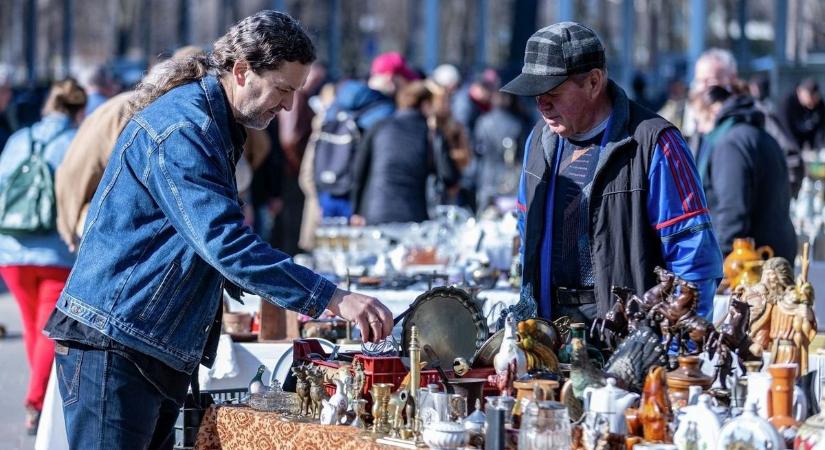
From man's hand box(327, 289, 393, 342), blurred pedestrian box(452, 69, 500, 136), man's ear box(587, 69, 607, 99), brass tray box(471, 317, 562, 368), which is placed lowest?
brass tray box(471, 317, 562, 368)

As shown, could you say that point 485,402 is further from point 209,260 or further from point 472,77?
point 472,77

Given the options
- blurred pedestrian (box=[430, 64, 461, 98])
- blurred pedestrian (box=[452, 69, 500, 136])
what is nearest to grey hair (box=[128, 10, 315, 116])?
blurred pedestrian (box=[452, 69, 500, 136])

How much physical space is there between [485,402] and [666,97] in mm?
13804

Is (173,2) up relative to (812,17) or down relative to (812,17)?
up

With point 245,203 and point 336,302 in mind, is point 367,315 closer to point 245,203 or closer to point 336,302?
point 336,302

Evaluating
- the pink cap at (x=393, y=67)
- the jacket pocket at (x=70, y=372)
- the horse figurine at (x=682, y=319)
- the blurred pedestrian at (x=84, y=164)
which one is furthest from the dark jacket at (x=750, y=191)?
the pink cap at (x=393, y=67)

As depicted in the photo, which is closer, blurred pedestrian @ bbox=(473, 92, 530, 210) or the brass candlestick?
the brass candlestick

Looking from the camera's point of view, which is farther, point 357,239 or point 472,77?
point 472,77

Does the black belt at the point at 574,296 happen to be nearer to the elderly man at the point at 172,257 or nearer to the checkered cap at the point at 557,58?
the checkered cap at the point at 557,58

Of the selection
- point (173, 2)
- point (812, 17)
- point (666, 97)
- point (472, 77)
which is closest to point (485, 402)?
point (666, 97)

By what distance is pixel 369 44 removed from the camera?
2880cm

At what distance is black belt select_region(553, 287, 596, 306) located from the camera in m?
3.98

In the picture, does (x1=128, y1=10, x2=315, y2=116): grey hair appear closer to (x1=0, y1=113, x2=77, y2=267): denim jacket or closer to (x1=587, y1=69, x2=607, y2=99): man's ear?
(x1=587, y1=69, x2=607, y2=99): man's ear

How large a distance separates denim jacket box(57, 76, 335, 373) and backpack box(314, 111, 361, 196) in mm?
6502
